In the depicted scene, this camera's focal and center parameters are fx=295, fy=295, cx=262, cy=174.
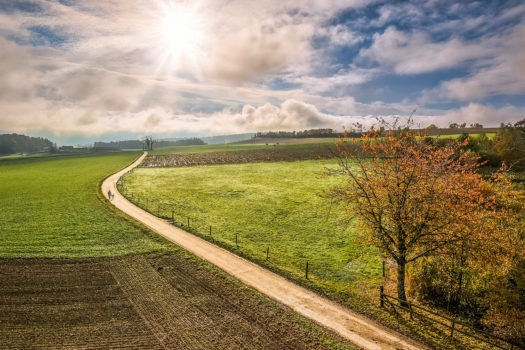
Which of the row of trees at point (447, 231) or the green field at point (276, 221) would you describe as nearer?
the row of trees at point (447, 231)

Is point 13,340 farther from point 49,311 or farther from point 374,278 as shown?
point 374,278

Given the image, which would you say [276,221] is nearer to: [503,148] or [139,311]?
[139,311]

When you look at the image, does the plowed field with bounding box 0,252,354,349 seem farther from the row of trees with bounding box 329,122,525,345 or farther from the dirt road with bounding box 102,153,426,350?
the row of trees with bounding box 329,122,525,345

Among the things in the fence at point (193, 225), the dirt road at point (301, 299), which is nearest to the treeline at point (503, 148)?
the fence at point (193, 225)

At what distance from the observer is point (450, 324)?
20094 millimetres

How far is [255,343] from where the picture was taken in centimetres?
1784

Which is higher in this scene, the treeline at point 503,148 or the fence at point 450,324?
the treeline at point 503,148

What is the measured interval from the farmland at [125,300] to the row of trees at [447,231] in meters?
9.56

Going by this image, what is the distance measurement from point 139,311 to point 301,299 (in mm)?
11888

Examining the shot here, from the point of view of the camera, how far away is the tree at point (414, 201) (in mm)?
20156

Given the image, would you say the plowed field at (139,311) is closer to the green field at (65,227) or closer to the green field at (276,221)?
the green field at (65,227)

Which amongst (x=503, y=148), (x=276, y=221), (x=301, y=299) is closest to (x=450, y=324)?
(x=301, y=299)

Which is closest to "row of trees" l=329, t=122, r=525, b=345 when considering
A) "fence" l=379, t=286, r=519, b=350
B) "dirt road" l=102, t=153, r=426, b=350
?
"fence" l=379, t=286, r=519, b=350

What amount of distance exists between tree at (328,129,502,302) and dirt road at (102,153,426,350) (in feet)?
16.8
